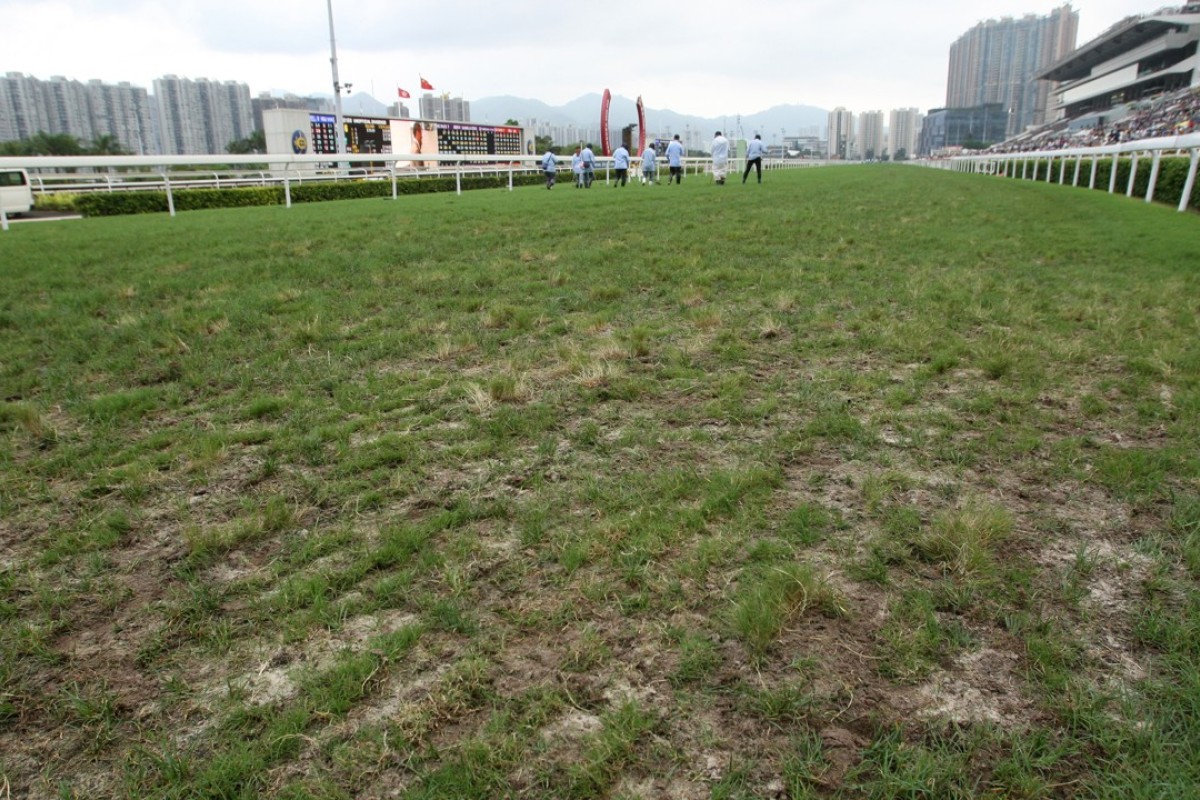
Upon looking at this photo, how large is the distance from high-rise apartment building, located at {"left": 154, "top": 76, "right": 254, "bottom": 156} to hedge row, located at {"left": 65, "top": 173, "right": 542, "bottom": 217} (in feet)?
463

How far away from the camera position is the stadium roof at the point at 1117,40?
7550cm

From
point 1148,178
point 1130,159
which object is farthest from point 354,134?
point 1148,178

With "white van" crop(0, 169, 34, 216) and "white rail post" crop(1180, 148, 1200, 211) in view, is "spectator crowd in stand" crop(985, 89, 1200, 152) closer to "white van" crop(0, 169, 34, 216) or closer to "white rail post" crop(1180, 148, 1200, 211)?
"white rail post" crop(1180, 148, 1200, 211)

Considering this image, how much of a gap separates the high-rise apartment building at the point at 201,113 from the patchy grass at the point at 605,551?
170 meters

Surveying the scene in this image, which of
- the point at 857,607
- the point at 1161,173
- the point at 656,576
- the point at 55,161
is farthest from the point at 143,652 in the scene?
the point at 1161,173

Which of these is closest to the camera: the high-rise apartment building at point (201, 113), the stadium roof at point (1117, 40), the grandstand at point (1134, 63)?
the grandstand at point (1134, 63)

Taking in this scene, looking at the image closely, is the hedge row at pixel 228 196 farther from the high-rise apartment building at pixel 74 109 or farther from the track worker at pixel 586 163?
the high-rise apartment building at pixel 74 109

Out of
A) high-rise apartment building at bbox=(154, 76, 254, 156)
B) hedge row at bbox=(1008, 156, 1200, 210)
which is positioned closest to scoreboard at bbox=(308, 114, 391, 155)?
hedge row at bbox=(1008, 156, 1200, 210)

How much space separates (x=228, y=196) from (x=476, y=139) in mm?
32269

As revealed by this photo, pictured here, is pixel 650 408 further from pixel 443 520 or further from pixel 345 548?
pixel 345 548

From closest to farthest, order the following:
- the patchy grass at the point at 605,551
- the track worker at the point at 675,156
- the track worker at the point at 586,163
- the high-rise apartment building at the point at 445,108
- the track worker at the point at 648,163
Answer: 1. the patchy grass at the point at 605,551
2. the track worker at the point at 675,156
3. the track worker at the point at 586,163
4. the track worker at the point at 648,163
5. the high-rise apartment building at the point at 445,108

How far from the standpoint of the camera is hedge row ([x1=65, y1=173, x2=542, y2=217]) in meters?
24.8

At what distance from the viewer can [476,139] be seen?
5609cm

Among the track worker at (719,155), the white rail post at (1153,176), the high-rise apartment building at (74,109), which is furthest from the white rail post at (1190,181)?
the high-rise apartment building at (74,109)
